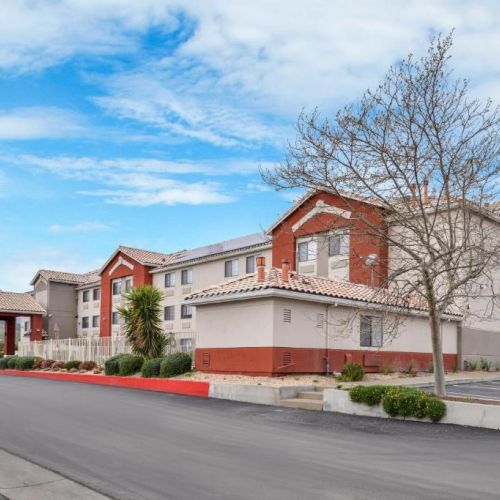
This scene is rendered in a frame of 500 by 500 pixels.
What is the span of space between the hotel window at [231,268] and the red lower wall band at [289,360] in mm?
18507

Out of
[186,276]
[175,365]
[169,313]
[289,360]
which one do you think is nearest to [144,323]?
[175,365]

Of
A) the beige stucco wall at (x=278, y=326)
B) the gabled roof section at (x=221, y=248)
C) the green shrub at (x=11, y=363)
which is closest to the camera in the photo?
the beige stucco wall at (x=278, y=326)

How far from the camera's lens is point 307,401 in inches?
653

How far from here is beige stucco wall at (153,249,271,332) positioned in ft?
136

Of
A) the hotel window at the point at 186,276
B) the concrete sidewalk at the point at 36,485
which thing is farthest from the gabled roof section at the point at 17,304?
the concrete sidewalk at the point at 36,485

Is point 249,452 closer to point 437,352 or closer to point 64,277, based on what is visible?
point 437,352

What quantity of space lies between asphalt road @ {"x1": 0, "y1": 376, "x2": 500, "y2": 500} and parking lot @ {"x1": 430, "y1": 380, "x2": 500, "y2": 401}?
5.13m

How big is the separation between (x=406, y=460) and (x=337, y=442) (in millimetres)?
1837

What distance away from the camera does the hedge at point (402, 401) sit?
13188mm

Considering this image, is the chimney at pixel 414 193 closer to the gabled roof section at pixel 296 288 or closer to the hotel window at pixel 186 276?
the gabled roof section at pixel 296 288

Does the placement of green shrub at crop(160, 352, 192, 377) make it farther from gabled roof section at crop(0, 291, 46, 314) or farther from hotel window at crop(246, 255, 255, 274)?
gabled roof section at crop(0, 291, 46, 314)

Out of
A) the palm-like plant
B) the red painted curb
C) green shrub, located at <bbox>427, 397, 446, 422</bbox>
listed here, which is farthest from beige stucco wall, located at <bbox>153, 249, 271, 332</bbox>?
green shrub, located at <bbox>427, 397, 446, 422</bbox>

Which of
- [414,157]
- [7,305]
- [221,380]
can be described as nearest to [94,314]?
[7,305]

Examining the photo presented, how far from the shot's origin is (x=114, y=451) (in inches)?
374
